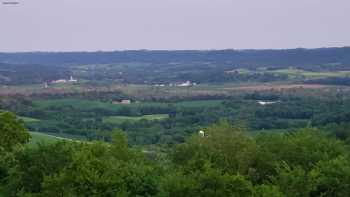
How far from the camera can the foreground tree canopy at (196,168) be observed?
104ft

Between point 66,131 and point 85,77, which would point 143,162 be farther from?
point 85,77

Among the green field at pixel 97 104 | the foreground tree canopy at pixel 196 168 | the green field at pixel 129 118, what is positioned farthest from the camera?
the green field at pixel 97 104

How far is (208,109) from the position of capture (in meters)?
100

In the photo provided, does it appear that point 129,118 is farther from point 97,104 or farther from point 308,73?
point 308,73

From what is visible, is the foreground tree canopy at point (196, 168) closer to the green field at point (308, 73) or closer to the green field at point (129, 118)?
the green field at point (129, 118)

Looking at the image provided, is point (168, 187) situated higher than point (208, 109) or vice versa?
point (168, 187)

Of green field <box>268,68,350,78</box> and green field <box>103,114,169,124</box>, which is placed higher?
green field <box>103,114,169,124</box>

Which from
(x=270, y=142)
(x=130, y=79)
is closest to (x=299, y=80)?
(x=130, y=79)

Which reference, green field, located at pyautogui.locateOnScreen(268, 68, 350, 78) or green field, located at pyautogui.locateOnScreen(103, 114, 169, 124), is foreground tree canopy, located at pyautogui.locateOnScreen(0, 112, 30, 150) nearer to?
green field, located at pyautogui.locateOnScreen(103, 114, 169, 124)

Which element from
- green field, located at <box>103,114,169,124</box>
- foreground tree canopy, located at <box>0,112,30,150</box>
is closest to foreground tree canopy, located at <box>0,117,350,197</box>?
foreground tree canopy, located at <box>0,112,30,150</box>

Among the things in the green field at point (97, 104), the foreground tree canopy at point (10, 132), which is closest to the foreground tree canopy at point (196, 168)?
the foreground tree canopy at point (10, 132)

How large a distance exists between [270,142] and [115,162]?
984 cm

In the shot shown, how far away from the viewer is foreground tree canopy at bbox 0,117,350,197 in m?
31.5

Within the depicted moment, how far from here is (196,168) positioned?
113 ft
